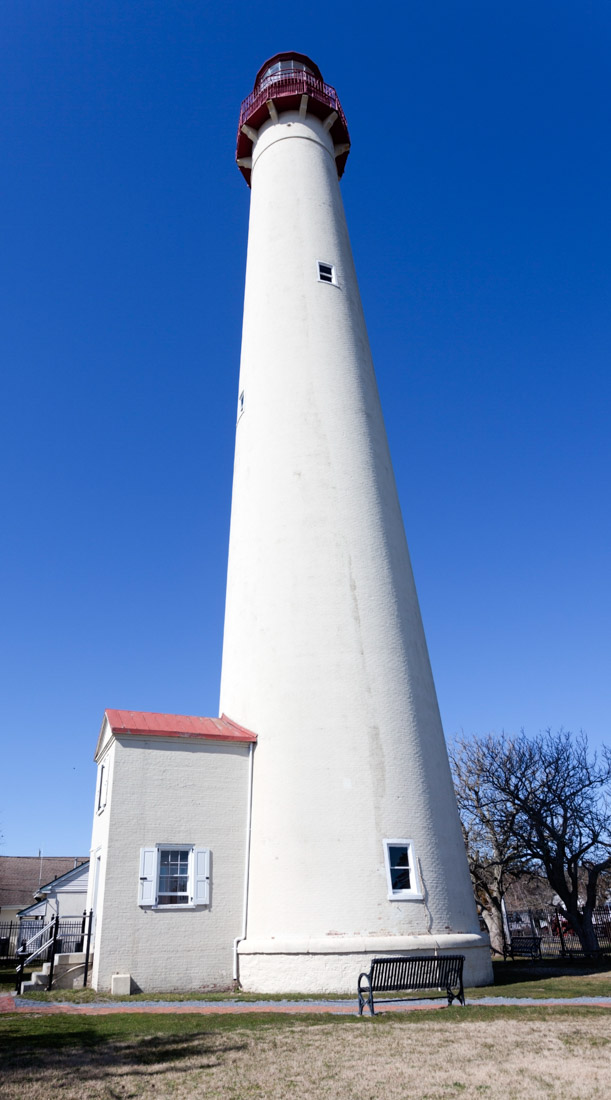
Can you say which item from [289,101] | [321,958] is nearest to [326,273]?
[289,101]

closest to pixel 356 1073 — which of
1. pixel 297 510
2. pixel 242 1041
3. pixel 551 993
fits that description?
pixel 242 1041

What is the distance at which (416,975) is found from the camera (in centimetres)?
1130

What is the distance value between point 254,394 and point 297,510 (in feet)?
12.4

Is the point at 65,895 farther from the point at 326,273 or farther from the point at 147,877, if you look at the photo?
the point at 326,273

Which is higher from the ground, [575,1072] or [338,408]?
[338,408]

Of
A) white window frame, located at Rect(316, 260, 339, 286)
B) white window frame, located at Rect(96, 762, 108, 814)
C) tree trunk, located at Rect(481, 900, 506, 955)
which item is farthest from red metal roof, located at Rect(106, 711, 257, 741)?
tree trunk, located at Rect(481, 900, 506, 955)

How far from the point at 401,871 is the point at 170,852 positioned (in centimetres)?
431

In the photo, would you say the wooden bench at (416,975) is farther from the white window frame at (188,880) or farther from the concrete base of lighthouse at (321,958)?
the white window frame at (188,880)

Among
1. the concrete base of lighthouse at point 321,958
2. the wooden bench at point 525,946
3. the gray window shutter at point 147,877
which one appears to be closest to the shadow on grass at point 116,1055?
the concrete base of lighthouse at point 321,958

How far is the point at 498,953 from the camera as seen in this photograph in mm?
27250

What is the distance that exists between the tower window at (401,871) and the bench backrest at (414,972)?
185 centimetres

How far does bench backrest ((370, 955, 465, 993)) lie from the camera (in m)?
11.0

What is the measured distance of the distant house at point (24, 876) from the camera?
176 feet

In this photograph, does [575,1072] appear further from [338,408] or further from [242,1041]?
[338,408]
